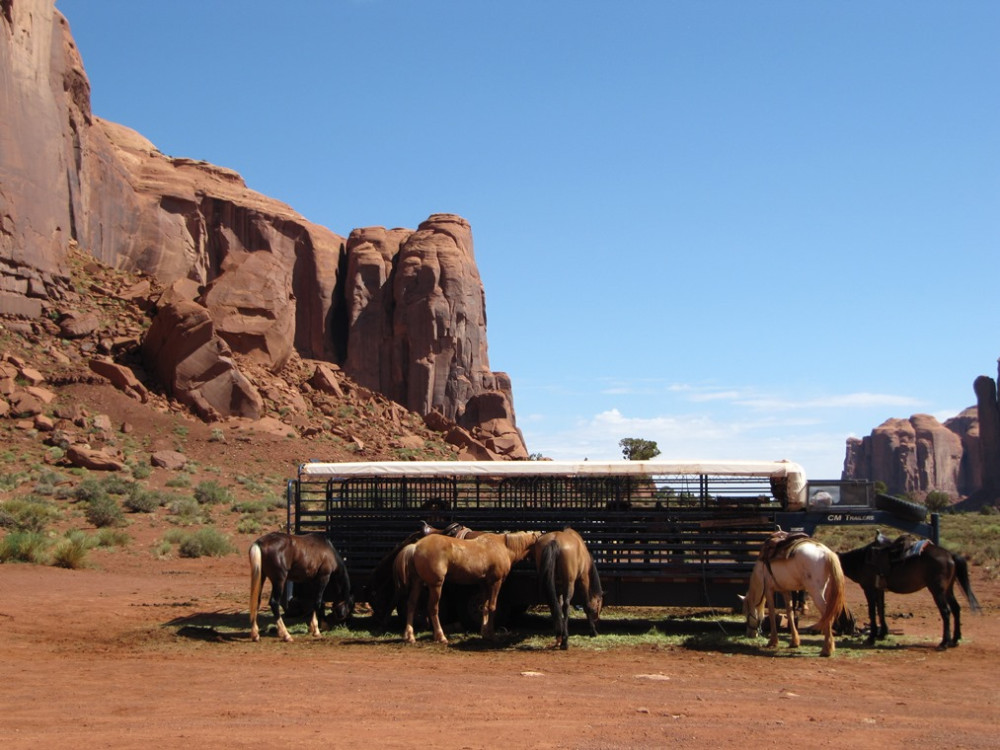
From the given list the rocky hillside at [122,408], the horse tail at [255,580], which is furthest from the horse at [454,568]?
the rocky hillside at [122,408]

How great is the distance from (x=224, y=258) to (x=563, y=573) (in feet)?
186

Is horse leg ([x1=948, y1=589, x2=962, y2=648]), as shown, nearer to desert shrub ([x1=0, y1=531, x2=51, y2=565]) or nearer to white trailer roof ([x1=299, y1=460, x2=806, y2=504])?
white trailer roof ([x1=299, y1=460, x2=806, y2=504])

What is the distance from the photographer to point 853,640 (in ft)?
46.6

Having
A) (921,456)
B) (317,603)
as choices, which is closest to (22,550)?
(317,603)

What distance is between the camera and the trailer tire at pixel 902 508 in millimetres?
14680

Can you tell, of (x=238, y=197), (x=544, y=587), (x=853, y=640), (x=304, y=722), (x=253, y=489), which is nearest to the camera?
(x=304, y=722)

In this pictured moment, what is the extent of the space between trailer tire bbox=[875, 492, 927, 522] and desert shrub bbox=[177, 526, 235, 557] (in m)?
19.5

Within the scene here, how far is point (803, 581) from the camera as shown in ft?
42.4

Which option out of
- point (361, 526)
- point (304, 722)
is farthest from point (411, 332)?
point (304, 722)

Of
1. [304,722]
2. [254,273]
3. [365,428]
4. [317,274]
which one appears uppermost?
[317,274]

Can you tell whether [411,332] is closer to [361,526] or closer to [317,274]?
[317,274]

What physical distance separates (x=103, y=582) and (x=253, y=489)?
64.7 ft

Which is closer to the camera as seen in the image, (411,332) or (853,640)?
(853,640)

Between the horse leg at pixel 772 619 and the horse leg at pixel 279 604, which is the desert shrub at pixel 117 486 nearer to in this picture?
the horse leg at pixel 279 604
